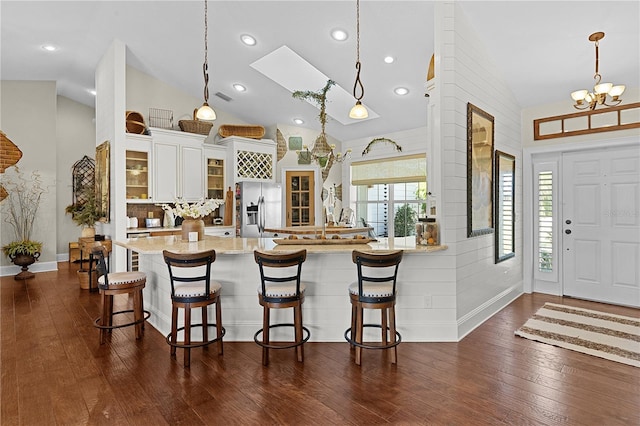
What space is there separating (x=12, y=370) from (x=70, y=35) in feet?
14.9

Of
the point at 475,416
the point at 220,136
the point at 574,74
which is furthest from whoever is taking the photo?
the point at 220,136

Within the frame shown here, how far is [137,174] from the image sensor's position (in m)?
6.11

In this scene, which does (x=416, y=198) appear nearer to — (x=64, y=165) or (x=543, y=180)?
(x=543, y=180)

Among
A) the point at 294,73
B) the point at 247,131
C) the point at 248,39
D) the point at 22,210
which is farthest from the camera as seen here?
the point at 247,131

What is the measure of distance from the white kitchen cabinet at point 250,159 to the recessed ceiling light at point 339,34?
301 centimetres

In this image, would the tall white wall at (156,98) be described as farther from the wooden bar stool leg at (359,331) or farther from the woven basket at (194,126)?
the wooden bar stool leg at (359,331)

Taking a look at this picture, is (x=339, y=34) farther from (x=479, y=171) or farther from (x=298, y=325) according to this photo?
(x=298, y=325)

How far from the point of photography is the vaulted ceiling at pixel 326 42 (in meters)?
3.66

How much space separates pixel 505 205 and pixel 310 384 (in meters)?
3.61

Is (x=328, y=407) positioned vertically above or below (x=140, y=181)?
below

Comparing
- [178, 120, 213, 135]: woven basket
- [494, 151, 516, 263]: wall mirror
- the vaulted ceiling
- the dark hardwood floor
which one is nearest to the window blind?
the vaulted ceiling

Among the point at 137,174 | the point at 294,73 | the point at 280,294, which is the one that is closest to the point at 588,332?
the point at 280,294

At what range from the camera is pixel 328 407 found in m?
2.34

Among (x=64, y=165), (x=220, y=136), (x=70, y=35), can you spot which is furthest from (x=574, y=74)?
(x=64, y=165)
